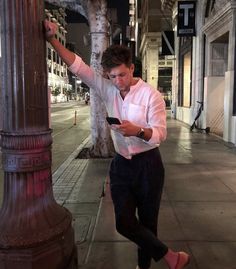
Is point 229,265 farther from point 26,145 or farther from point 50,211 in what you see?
point 26,145

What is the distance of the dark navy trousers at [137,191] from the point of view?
3.15 metres

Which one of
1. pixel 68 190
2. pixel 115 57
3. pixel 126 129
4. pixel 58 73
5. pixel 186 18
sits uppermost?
pixel 58 73

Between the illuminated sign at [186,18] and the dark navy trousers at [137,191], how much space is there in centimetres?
1572

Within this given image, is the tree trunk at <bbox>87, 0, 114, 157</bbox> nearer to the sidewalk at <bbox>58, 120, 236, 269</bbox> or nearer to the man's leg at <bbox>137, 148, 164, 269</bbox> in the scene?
the sidewalk at <bbox>58, 120, 236, 269</bbox>

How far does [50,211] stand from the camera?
3.02m

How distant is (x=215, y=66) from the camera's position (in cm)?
1609

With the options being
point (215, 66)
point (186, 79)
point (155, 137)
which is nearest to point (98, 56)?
point (155, 137)

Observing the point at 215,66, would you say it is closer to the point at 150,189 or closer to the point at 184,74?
the point at 184,74

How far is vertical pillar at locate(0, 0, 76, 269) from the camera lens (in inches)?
108

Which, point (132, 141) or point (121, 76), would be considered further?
point (132, 141)

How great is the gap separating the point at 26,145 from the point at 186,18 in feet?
54.3

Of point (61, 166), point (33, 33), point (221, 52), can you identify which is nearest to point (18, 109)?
point (33, 33)

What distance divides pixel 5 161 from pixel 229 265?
2.42m

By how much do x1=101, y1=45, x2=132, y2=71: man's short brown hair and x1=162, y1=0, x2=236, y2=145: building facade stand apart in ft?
33.8
